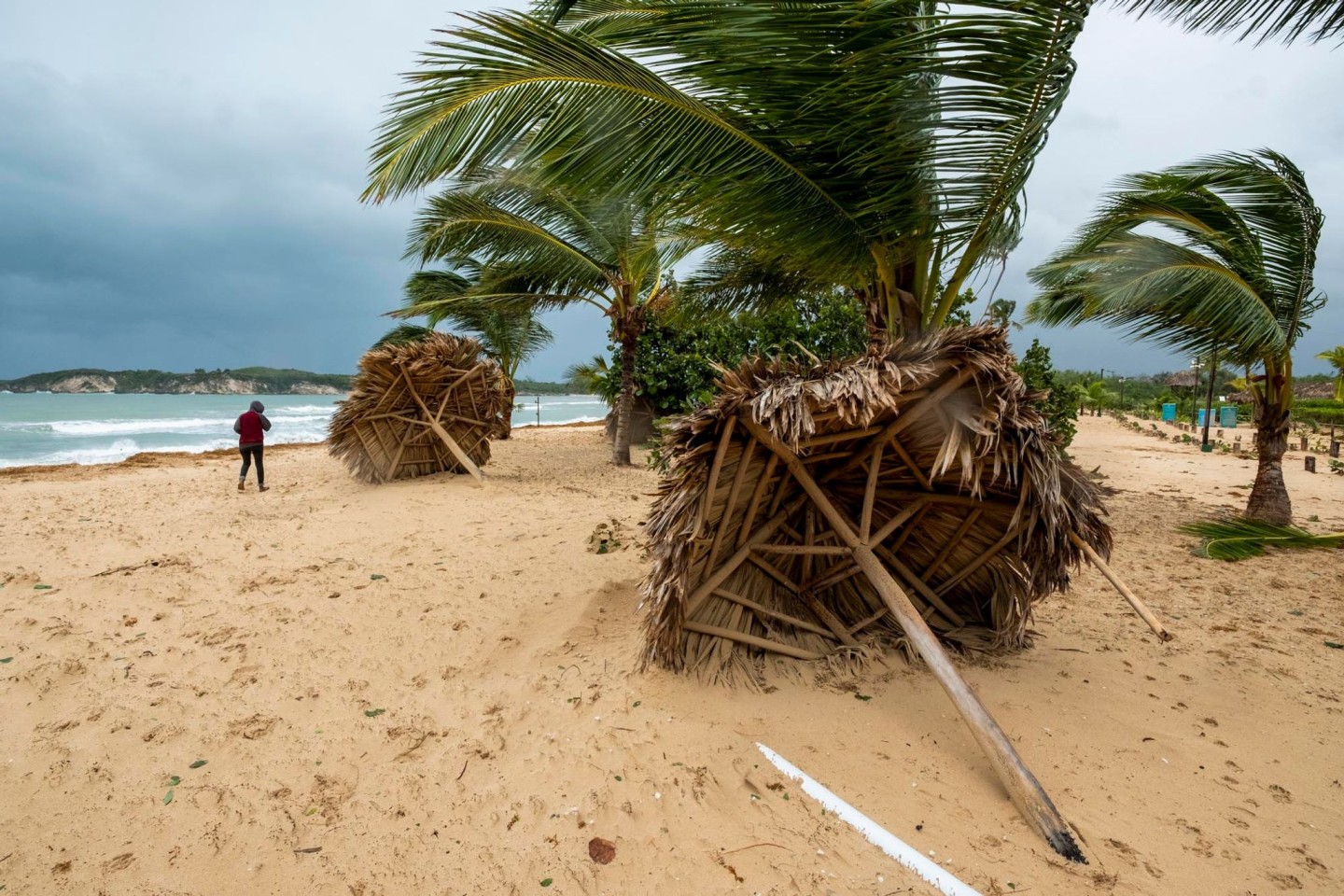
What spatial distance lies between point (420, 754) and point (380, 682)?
749 mm

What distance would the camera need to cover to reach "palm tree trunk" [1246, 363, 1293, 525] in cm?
680

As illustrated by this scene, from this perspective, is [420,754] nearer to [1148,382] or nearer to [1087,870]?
[1087,870]

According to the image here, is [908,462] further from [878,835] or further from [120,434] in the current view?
[120,434]

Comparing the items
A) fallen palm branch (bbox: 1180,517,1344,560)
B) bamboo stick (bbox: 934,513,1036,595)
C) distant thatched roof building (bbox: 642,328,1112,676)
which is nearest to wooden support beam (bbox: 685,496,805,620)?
distant thatched roof building (bbox: 642,328,1112,676)

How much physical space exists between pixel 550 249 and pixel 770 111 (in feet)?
20.5

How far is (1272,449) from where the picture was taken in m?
6.82

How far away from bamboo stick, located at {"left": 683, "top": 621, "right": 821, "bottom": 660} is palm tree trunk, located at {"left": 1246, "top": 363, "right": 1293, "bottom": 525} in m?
6.89

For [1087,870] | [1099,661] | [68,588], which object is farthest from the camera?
[68,588]

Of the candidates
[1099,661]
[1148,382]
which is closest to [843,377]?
[1099,661]

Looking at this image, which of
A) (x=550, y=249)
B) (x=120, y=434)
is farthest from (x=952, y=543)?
(x=120, y=434)

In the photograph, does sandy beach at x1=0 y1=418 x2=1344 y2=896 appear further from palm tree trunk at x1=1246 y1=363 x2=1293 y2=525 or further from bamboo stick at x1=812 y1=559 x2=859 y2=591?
palm tree trunk at x1=1246 y1=363 x2=1293 y2=525

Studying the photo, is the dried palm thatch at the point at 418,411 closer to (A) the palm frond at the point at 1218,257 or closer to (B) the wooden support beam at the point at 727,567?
(B) the wooden support beam at the point at 727,567

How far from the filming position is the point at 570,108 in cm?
290

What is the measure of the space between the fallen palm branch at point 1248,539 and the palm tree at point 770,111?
14.8ft
